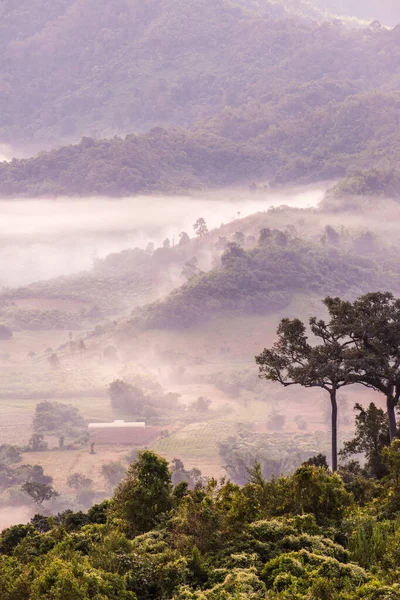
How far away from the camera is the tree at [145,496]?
4206cm

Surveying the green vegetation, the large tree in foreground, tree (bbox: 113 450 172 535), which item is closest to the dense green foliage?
tree (bbox: 113 450 172 535)

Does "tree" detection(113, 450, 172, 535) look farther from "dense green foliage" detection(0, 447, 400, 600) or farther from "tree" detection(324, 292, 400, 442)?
"tree" detection(324, 292, 400, 442)

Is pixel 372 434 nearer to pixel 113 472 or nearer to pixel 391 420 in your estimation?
pixel 391 420

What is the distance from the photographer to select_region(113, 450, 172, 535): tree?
138 ft

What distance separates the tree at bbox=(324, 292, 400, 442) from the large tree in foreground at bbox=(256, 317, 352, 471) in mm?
899

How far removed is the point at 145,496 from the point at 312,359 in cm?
2380

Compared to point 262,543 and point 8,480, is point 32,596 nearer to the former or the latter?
point 262,543

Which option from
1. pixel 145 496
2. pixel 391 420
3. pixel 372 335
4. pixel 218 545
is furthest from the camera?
pixel 372 335

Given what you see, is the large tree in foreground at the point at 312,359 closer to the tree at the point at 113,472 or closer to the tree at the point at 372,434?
the tree at the point at 372,434

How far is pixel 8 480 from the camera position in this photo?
195 m

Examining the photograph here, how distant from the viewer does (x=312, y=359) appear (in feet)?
208

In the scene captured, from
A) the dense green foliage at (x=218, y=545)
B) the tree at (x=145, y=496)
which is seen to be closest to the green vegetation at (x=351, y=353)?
the dense green foliage at (x=218, y=545)

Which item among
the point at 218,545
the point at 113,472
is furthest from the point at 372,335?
the point at 113,472

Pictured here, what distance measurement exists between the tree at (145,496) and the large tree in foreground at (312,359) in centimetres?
2003
